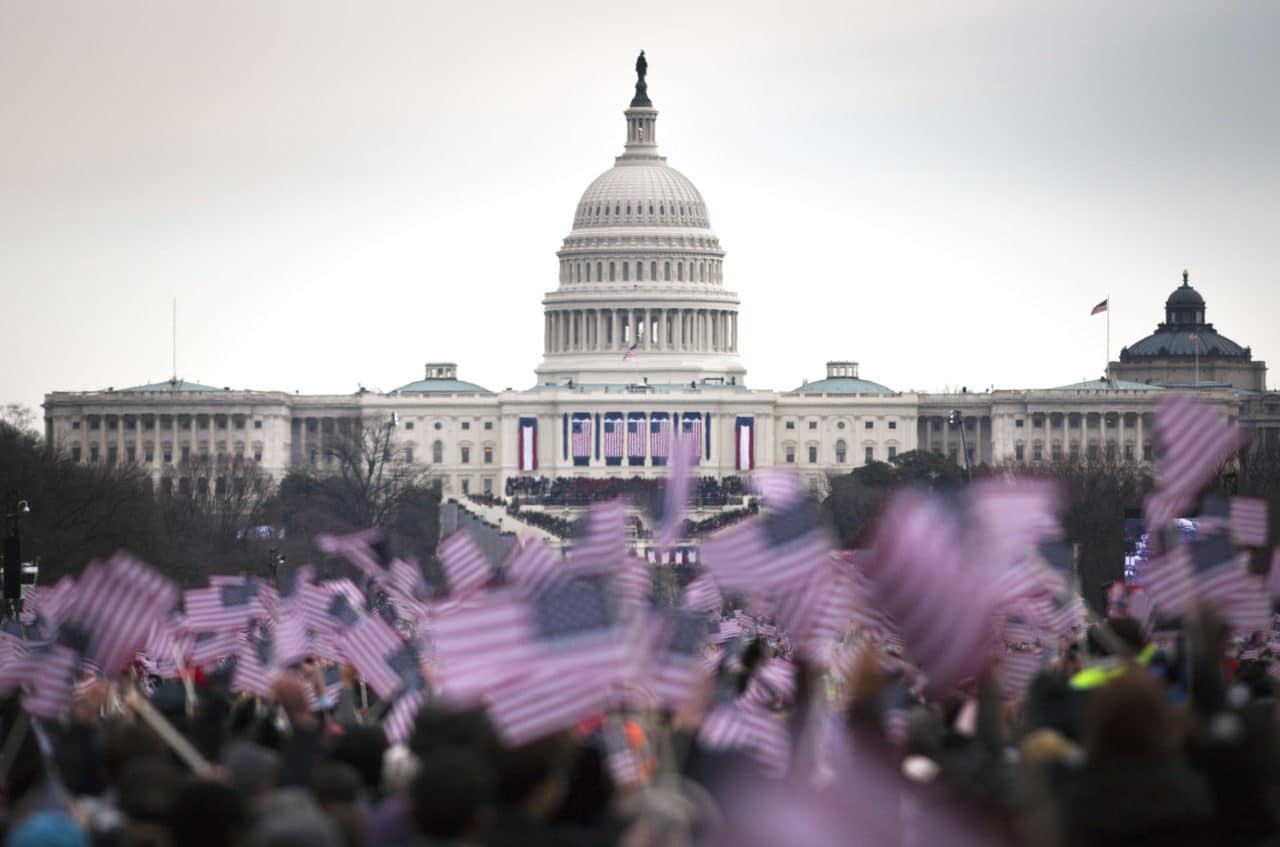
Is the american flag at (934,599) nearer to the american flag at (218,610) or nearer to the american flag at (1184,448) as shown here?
the american flag at (1184,448)

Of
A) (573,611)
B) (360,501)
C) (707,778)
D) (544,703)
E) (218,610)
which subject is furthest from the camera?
(360,501)

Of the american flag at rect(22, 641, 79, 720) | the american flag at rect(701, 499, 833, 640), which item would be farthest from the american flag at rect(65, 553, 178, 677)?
the american flag at rect(701, 499, 833, 640)

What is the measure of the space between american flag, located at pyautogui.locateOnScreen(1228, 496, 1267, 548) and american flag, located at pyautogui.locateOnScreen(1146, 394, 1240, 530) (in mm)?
3296

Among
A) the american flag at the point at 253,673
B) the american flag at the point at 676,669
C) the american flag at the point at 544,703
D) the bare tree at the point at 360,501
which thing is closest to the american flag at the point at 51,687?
the american flag at the point at 253,673

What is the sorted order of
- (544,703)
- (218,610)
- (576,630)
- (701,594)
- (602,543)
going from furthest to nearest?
1. (218,610)
2. (701,594)
3. (602,543)
4. (576,630)
5. (544,703)

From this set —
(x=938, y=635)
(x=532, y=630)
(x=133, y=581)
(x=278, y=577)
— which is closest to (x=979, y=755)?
(x=938, y=635)

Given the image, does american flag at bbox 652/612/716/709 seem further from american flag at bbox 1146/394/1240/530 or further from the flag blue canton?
american flag at bbox 1146/394/1240/530

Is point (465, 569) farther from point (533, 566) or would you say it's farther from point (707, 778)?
point (707, 778)

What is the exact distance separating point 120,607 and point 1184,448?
25.4 ft

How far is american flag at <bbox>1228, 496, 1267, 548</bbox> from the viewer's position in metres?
27.8

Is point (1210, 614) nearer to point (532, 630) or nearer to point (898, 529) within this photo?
point (898, 529)

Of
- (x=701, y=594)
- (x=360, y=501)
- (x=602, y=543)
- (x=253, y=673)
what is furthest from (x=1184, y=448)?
(x=360, y=501)

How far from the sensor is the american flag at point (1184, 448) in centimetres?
2398

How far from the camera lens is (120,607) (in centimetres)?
2567
